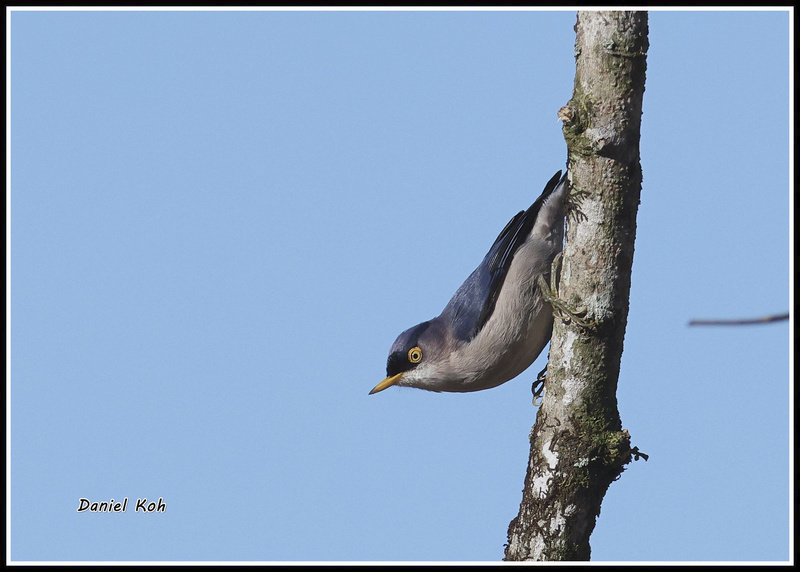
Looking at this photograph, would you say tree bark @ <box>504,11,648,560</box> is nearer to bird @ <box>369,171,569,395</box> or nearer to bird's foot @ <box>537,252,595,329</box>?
bird's foot @ <box>537,252,595,329</box>

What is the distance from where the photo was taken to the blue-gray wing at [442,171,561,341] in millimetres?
6652

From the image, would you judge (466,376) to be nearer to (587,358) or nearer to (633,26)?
(587,358)

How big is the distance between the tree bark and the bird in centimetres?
100

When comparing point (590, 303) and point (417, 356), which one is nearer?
point (590, 303)

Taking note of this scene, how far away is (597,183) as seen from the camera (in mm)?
4844

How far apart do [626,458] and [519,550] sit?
102 centimetres

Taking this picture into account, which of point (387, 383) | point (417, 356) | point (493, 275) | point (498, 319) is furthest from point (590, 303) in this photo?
point (387, 383)

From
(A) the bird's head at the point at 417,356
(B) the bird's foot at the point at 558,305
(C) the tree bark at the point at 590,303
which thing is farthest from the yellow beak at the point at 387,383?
(C) the tree bark at the point at 590,303

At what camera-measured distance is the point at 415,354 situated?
701 cm

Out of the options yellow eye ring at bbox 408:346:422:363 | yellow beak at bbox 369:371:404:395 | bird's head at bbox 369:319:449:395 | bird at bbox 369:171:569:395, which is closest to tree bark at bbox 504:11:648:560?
bird at bbox 369:171:569:395

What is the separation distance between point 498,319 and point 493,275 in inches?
16.3

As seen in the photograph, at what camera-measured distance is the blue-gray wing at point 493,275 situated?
6.65 m

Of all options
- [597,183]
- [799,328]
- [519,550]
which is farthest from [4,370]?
[799,328]

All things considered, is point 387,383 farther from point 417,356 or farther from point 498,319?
point 498,319
